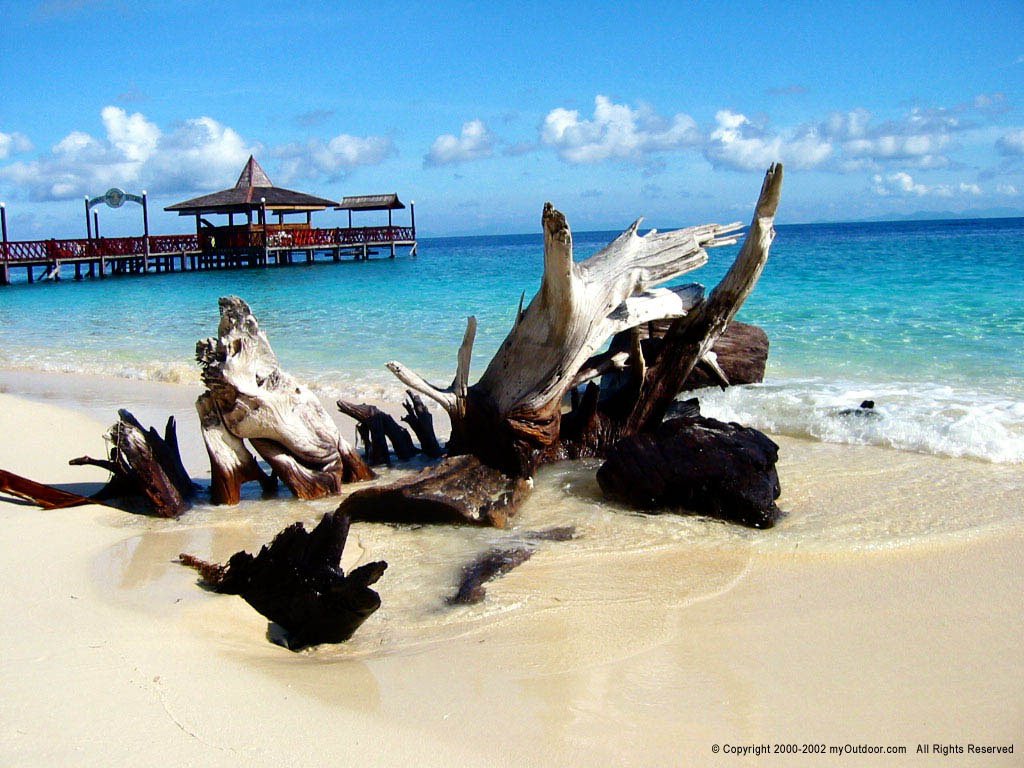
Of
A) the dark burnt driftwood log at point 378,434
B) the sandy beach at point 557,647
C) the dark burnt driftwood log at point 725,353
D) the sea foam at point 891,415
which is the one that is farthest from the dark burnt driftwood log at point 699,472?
the sea foam at point 891,415

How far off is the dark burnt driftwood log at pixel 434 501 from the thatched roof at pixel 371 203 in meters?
42.8

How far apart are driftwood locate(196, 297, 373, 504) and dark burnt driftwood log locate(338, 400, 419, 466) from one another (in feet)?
2.04

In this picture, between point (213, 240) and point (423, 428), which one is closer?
point (423, 428)

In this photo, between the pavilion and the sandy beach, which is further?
the pavilion

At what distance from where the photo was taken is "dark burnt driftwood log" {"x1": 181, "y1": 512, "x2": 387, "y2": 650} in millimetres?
3158

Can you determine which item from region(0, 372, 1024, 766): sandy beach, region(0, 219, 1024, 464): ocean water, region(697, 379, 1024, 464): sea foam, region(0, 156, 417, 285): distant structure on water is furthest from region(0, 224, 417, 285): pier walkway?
region(0, 372, 1024, 766): sandy beach

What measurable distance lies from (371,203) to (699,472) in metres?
44.3

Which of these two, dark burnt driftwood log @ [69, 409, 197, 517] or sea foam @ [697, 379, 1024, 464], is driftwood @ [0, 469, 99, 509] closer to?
dark burnt driftwood log @ [69, 409, 197, 517]

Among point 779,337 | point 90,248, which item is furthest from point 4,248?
point 779,337

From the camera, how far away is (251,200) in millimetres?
40188

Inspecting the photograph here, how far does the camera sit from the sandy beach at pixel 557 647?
8.33 feet

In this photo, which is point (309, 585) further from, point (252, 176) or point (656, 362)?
point (252, 176)

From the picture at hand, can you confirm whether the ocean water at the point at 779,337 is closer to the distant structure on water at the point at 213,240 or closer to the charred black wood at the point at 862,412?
the charred black wood at the point at 862,412

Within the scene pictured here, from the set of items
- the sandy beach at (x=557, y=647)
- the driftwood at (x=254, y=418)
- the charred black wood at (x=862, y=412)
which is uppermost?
the driftwood at (x=254, y=418)
